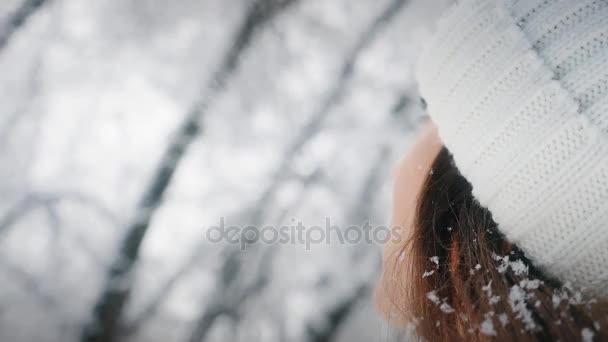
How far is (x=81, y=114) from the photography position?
4.06 ft

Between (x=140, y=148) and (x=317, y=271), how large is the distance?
98cm

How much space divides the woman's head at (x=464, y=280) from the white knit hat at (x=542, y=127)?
0.04m

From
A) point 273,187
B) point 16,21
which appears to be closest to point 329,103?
point 273,187

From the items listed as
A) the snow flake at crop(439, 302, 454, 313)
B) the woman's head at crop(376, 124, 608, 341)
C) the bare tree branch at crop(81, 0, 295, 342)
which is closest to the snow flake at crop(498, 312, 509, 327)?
the woman's head at crop(376, 124, 608, 341)

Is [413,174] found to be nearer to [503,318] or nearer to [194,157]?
[503,318]

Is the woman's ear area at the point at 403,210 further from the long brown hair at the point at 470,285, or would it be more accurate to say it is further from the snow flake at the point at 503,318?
the snow flake at the point at 503,318

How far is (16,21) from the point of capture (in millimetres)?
1107

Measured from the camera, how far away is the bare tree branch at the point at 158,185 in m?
1.32

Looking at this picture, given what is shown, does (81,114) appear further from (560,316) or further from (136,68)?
(560,316)

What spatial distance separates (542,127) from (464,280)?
0.27 metres

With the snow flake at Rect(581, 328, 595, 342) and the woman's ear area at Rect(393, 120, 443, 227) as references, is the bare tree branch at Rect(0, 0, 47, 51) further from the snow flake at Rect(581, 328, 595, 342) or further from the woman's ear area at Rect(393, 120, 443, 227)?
the snow flake at Rect(581, 328, 595, 342)

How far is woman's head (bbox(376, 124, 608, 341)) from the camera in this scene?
0.46 metres

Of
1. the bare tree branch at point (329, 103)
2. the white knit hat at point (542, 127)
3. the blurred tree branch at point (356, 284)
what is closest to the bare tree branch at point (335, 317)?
the blurred tree branch at point (356, 284)

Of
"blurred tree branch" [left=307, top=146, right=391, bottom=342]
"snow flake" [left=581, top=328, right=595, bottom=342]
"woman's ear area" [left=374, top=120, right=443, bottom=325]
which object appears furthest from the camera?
"blurred tree branch" [left=307, top=146, right=391, bottom=342]
